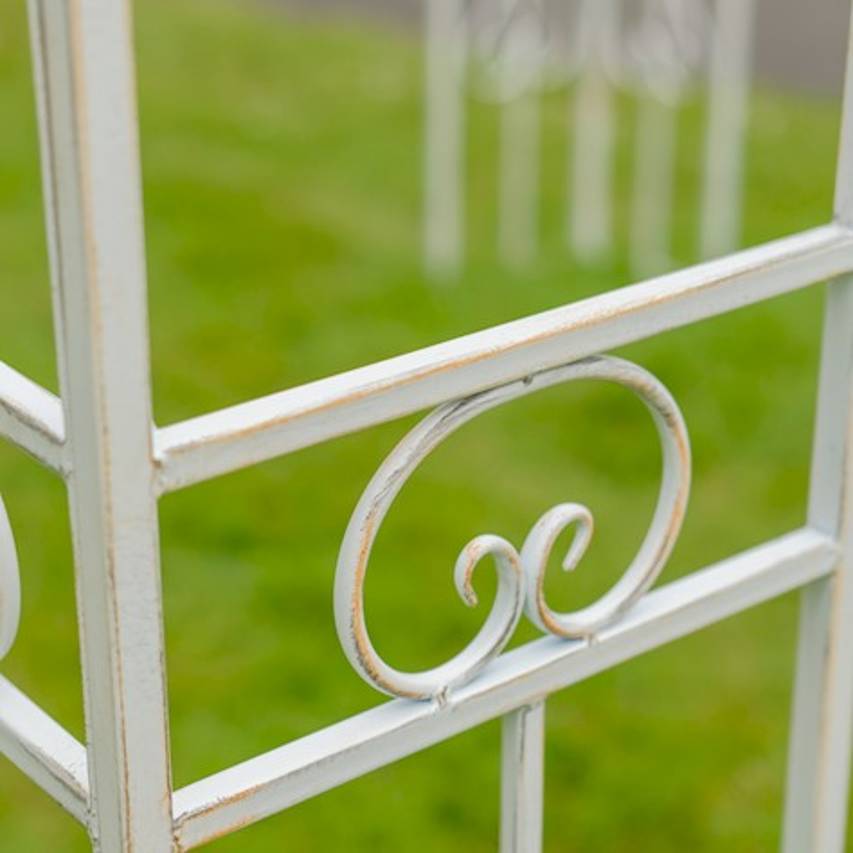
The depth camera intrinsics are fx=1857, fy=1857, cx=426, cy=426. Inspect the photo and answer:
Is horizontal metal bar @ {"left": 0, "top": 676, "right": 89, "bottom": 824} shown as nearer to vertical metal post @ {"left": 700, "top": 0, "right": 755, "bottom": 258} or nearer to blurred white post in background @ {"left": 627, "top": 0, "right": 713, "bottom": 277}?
blurred white post in background @ {"left": 627, "top": 0, "right": 713, "bottom": 277}

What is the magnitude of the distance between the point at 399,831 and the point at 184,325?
2.46 meters

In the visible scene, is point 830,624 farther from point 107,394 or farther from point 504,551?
point 107,394

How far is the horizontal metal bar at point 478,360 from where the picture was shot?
1.06 metres

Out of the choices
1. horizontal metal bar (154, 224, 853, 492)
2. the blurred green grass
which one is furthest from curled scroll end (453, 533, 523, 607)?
the blurred green grass

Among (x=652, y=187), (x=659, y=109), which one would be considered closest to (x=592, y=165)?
(x=652, y=187)

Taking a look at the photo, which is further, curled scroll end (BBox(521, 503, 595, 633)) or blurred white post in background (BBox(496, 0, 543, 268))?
blurred white post in background (BBox(496, 0, 543, 268))

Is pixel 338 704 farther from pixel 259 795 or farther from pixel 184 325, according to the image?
pixel 259 795

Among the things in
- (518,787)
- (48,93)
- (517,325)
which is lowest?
(518,787)

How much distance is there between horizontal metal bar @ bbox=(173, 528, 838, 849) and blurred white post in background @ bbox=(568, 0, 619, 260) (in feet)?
14.0

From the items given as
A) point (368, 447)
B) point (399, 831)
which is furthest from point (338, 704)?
point (368, 447)

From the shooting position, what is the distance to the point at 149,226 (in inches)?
245

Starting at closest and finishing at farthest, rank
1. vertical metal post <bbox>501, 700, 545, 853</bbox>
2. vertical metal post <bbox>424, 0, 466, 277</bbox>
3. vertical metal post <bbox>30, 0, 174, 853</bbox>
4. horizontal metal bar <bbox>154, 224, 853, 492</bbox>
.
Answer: vertical metal post <bbox>30, 0, 174, 853</bbox> < horizontal metal bar <bbox>154, 224, 853, 492</bbox> < vertical metal post <bbox>501, 700, 545, 853</bbox> < vertical metal post <bbox>424, 0, 466, 277</bbox>

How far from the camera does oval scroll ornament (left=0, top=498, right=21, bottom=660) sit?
1115 millimetres

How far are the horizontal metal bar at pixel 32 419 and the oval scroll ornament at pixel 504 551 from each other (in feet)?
0.61
